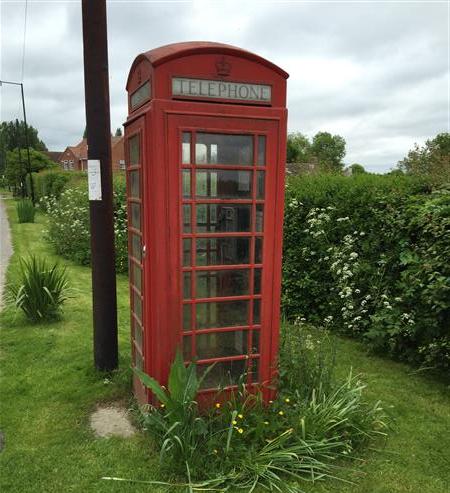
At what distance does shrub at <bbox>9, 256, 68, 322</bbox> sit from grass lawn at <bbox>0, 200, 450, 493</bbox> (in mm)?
216

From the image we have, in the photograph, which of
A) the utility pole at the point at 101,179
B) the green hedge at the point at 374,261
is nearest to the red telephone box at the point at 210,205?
the utility pole at the point at 101,179

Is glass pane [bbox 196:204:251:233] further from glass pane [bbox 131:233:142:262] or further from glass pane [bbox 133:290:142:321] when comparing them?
glass pane [bbox 133:290:142:321]

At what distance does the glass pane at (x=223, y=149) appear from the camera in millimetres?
3273

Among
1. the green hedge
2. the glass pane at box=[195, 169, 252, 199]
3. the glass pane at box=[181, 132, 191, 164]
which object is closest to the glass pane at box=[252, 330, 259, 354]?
the glass pane at box=[195, 169, 252, 199]

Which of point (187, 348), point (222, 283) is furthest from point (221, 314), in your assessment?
point (187, 348)

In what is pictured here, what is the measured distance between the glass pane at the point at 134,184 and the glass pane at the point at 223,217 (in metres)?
0.59

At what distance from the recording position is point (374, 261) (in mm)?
5770

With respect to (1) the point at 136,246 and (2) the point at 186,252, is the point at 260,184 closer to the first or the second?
(2) the point at 186,252

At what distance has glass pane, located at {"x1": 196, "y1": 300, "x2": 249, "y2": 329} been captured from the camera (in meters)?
3.54

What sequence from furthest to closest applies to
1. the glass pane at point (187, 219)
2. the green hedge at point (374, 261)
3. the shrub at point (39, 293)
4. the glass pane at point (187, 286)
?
the shrub at point (39, 293) < the green hedge at point (374, 261) < the glass pane at point (187, 286) < the glass pane at point (187, 219)

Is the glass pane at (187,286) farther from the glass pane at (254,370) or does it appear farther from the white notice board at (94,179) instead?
the white notice board at (94,179)

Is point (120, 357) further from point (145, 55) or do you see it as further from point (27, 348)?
point (145, 55)

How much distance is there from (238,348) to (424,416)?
6.06ft

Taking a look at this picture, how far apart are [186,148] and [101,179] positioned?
1370mm
